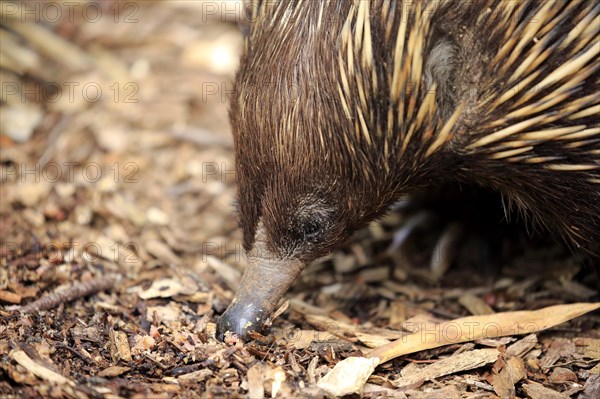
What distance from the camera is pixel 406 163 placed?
3.10 meters

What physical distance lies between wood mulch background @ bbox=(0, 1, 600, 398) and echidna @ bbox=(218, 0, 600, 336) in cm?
38

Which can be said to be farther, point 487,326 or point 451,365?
point 487,326

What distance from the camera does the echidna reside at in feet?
9.37

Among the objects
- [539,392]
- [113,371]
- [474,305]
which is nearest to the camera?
[113,371]

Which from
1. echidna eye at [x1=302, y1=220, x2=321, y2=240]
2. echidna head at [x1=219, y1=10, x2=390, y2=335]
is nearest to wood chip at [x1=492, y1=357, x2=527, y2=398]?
echidna head at [x1=219, y1=10, x2=390, y2=335]

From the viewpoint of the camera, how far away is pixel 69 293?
11.4ft

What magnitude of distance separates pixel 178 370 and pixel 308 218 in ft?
2.59

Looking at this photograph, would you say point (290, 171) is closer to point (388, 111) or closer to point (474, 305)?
point (388, 111)

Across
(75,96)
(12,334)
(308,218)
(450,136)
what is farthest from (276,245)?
(75,96)

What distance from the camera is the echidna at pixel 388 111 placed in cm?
286

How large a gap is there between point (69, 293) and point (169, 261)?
2.28ft

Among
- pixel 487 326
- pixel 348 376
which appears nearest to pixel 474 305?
pixel 487 326

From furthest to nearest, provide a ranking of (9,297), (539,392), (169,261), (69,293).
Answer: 1. (169,261)
2. (69,293)
3. (9,297)
4. (539,392)

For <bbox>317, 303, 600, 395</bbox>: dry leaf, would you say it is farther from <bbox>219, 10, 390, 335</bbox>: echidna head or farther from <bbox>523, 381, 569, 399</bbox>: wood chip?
<bbox>219, 10, 390, 335</bbox>: echidna head
